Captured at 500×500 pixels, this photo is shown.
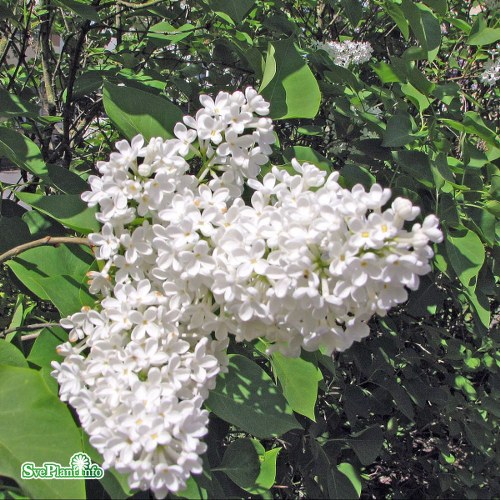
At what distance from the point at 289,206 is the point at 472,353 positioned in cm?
169

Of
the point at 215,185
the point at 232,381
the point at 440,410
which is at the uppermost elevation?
the point at 215,185

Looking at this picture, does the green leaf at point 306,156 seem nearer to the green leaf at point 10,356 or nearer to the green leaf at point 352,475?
the green leaf at point 10,356

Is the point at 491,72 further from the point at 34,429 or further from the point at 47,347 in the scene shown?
the point at 34,429

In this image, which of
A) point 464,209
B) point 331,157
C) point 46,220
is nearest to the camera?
point 46,220

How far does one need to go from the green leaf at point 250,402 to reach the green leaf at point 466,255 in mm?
531

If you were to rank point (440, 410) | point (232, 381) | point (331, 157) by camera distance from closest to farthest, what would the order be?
point (232, 381)
point (331, 157)
point (440, 410)

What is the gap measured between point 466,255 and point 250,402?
2.07ft

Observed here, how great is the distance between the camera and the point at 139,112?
1.15m

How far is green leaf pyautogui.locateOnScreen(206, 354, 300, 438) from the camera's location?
1.06 metres

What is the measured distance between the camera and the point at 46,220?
51.8 inches

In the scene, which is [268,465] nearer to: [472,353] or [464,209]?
[464,209]

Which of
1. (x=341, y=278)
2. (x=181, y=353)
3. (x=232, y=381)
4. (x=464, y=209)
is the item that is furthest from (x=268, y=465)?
(x=464, y=209)

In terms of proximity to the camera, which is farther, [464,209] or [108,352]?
[464,209]

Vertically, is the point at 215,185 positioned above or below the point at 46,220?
above
